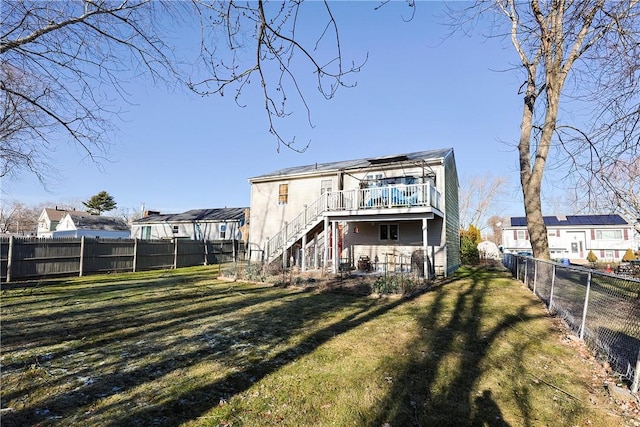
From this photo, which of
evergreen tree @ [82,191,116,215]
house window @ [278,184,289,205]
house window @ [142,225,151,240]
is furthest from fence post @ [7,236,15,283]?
evergreen tree @ [82,191,116,215]

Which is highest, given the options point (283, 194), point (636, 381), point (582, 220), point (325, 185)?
point (325, 185)

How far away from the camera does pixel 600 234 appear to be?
115 ft

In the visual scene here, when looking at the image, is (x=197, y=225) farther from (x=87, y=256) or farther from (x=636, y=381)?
(x=636, y=381)

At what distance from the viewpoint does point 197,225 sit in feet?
97.3

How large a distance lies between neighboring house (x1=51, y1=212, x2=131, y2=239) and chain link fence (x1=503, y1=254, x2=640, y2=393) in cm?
4150

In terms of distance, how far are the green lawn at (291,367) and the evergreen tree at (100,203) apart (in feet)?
162

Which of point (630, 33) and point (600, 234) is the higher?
point (630, 33)

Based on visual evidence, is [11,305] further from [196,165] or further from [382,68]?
[196,165]

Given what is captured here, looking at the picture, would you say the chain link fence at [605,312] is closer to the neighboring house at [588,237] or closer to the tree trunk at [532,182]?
the tree trunk at [532,182]

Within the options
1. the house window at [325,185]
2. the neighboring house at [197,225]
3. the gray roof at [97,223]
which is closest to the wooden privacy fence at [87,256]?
the neighboring house at [197,225]

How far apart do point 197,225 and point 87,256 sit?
14.5 metres

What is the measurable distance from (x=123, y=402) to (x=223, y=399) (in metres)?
1.02

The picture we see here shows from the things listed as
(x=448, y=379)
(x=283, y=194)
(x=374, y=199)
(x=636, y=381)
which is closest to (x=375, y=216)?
(x=374, y=199)

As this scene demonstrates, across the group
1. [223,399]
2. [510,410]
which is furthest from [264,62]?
[510,410]
